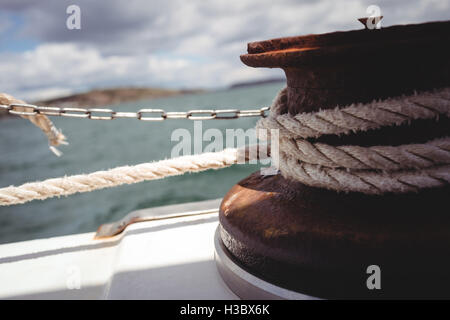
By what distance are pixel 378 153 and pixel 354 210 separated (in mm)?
123

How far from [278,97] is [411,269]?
506 millimetres

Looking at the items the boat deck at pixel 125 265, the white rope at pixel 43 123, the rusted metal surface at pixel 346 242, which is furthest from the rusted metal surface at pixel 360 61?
the white rope at pixel 43 123

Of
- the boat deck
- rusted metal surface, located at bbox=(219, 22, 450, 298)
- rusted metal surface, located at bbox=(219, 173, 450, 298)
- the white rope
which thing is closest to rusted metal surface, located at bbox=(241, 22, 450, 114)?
rusted metal surface, located at bbox=(219, 22, 450, 298)

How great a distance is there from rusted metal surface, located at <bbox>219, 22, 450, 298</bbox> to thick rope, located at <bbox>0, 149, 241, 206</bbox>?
1.70 ft

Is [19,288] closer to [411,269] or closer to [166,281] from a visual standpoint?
[166,281]

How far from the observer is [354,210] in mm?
672

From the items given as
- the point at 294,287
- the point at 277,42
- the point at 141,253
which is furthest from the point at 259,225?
the point at 141,253

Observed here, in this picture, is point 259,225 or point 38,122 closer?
point 259,225

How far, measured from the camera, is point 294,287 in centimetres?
66

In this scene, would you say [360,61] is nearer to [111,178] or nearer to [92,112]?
[111,178]

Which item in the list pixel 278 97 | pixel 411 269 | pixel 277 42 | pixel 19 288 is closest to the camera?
pixel 411 269

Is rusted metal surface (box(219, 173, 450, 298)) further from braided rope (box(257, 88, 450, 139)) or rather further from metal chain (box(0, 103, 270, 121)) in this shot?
metal chain (box(0, 103, 270, 121))

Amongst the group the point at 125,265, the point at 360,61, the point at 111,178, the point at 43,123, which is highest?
the point at 360,61

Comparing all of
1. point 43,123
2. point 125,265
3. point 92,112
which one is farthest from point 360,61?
point 43,123
